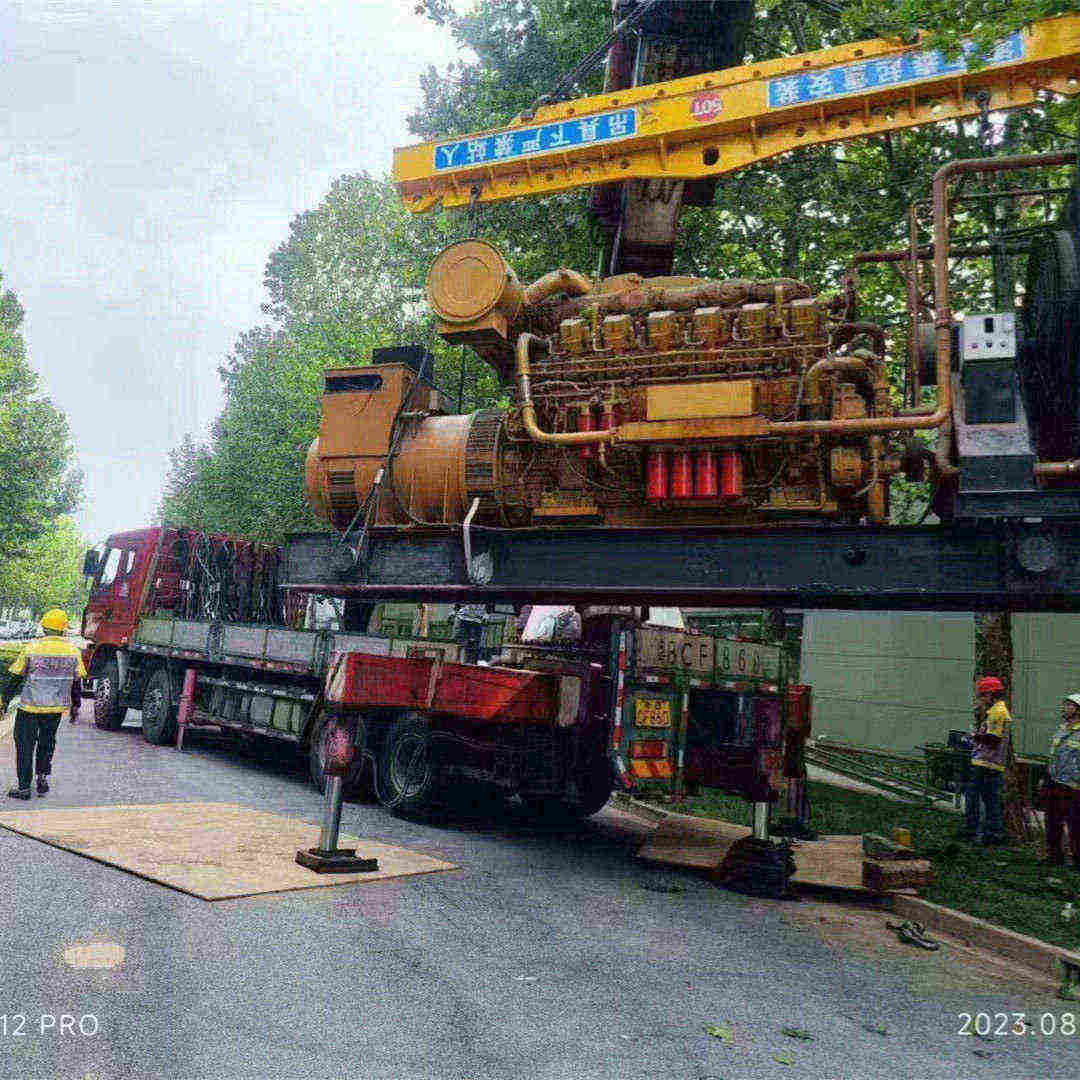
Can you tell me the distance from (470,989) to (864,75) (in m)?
6.76

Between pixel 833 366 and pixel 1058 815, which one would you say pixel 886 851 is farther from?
pixel 833 366

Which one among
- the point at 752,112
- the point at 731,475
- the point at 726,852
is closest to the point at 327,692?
the point at 731,475

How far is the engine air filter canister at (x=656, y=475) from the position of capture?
5.98 metres

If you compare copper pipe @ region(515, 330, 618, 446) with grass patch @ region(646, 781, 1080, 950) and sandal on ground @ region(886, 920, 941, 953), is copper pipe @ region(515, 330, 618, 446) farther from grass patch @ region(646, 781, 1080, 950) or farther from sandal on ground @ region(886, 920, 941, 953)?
sandal on ground @ region(886, 920, 941, 953)

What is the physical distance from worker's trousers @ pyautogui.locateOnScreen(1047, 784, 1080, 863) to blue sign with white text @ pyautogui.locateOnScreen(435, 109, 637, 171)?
7.39m

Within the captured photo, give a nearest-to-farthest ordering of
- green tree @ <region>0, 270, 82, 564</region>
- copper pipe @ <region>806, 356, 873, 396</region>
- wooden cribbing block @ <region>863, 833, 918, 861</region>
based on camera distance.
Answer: copper pipe @ <region>806, 356, 873, 396</region>, wooden cribbing block @ <region>863, 833, 918, 861</region>, green tree @ <region>0, 270, 82, 564</region>

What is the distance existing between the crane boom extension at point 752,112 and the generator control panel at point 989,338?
241 centimetres

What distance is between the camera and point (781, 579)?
5.81 m

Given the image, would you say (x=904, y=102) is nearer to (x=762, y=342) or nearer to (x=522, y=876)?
(x=762, y=342)

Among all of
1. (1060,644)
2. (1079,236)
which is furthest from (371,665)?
(1060,644)

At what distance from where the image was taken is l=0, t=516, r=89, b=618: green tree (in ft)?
198

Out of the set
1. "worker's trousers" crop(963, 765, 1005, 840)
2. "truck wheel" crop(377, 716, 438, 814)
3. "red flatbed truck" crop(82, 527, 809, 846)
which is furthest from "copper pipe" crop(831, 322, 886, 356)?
"worker's trousers" crop(963, 765, 1005, 840)

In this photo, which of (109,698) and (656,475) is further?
(109,698)

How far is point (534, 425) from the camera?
628 cm
